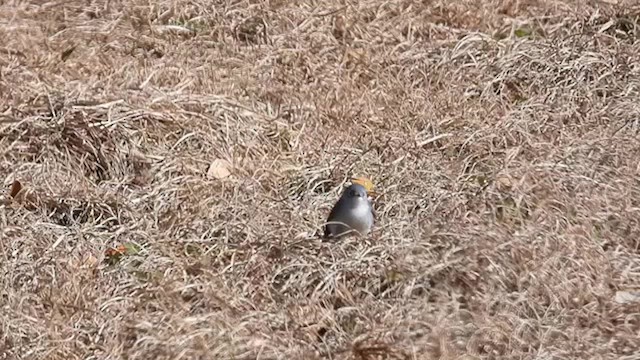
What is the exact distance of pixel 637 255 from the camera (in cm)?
495

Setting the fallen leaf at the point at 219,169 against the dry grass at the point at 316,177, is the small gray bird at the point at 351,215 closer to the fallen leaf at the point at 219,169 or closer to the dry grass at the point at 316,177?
the dry grass at the point at 316,177

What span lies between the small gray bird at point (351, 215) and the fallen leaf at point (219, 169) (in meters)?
0.83

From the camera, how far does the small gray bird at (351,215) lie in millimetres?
5008

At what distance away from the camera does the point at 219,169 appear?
5871mm

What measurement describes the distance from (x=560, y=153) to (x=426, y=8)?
86.3 inches

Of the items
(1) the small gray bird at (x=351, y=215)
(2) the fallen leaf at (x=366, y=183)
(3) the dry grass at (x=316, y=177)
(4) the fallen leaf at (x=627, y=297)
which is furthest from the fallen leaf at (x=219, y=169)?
(4) the fallen leaf at (x=627, y=297)

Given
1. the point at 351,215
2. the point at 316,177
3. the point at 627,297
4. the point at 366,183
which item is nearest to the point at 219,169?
the point at 316,177

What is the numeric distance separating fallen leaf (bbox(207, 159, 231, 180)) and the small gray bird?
83 centimetres

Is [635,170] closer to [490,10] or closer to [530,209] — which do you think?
[530,209]

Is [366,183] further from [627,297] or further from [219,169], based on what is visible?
[627,297]

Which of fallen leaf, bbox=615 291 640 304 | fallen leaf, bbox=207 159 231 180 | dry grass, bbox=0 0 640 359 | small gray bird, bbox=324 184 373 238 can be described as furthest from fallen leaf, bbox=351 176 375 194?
fallen leaf, bbox=615 291 640 304

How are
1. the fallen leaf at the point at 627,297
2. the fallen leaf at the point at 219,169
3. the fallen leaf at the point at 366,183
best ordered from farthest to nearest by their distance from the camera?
the fallen leaf at the point at 219,169 → the fallen leaf at the point at 366,183 → the fallen leaf at the point at 627,297

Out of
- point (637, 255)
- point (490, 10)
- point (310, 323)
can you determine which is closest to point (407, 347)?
point (310, 323)

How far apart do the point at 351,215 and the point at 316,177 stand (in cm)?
82
